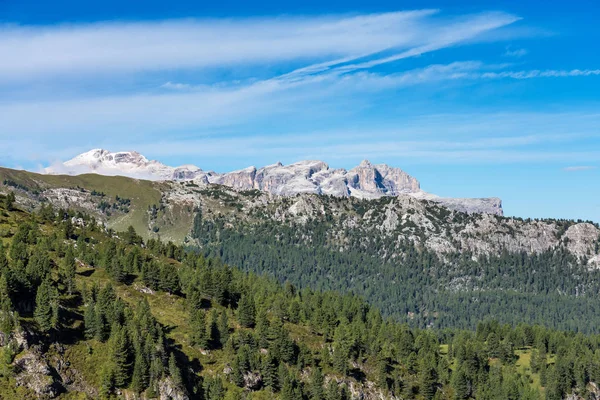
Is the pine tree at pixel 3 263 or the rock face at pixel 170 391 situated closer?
the rock face at pixel 170 391

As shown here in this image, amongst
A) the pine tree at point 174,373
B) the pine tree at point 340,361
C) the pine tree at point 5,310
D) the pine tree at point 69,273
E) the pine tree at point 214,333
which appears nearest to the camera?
the pine tree at point 5,310

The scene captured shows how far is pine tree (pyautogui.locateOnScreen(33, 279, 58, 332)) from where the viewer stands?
137 metres

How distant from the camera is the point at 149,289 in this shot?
623 ft

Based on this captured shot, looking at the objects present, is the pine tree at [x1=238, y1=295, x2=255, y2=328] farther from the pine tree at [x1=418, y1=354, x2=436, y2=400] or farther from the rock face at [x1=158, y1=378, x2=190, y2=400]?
the pine tree at [x1=418, y1=354, x2=436, y2=400]

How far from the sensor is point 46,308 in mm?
139000

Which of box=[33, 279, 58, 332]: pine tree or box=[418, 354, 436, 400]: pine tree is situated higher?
box=[33, 279, 58, 332]: pine tree

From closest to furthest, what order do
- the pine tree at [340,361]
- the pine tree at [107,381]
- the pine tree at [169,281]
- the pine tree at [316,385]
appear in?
the pine tree at [107,381] → the pine tree at [316,385] → the pine tree at [340,361] → the pine tree at [169,281]

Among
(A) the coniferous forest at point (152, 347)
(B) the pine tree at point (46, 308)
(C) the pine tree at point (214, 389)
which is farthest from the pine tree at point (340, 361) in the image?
(B) the pine tree at point (46, 308)

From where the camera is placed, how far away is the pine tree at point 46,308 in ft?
449

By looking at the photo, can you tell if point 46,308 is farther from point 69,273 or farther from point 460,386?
point 460,386

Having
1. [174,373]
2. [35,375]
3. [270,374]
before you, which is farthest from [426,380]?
[35,375]

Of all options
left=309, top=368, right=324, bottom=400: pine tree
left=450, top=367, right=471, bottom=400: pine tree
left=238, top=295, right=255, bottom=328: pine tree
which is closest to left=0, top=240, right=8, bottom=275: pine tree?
left=238, top=295, right=255, bottom=328: pine tree

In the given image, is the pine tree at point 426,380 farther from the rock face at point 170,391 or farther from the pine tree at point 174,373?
the pine tree at point 174,373

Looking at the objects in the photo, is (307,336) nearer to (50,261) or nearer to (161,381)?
(161,381)
